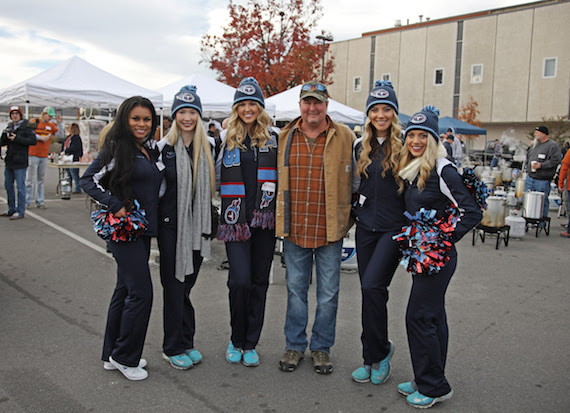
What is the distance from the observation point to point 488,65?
120 feet

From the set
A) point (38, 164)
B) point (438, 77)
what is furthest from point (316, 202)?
point (438, 77)

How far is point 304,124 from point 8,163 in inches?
298

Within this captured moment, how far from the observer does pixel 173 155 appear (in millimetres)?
3465

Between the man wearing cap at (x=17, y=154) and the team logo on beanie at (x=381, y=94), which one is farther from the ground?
the team logo on beanie at (x=381, y=94)

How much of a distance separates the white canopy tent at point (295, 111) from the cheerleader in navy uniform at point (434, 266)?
10.7 m

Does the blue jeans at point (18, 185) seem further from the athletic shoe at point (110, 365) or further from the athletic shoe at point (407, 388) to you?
the athletic shoe at point (407, 388)

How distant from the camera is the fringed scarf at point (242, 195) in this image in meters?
3.52

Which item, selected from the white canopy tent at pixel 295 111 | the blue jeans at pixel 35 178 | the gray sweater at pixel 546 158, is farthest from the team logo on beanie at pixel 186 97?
the white canopy tent at pixel 295 111

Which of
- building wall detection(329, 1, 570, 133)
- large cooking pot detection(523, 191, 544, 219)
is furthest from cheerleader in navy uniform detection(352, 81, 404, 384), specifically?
building wall detection(329, 1, 570, 133)

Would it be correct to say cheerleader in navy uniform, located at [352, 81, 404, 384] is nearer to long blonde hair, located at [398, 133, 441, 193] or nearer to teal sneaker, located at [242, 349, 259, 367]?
long blonde hair, located at [398, 133, 441, 193]

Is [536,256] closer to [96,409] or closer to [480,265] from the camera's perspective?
[480,265]

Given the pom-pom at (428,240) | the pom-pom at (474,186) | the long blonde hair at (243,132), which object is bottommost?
the pom-pom at (428,240)

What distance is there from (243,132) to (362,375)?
1.92 meters

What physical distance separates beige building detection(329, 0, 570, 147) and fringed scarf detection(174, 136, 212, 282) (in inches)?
1418
